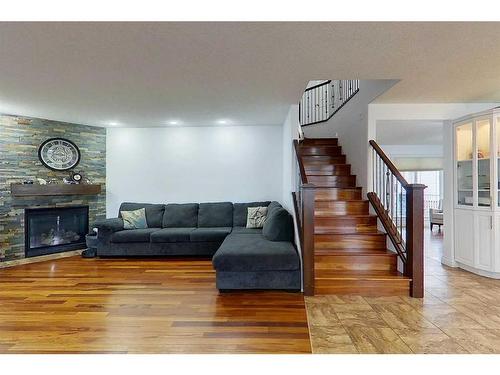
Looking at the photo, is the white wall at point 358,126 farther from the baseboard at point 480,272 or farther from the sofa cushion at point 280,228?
the baseboard at point 480,272

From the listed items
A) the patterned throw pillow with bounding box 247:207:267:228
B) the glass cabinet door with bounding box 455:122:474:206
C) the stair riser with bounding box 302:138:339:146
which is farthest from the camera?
the stair riser with bounding box 302:138:339:146

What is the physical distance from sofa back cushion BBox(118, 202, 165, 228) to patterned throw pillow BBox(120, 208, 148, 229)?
0.30ft

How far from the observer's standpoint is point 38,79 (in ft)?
10.7

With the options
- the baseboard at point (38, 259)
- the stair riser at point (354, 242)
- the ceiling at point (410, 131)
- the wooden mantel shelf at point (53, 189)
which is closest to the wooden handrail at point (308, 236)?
the stair riser at point (354, 242)

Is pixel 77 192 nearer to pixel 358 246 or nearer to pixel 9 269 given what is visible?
pixel 9 269

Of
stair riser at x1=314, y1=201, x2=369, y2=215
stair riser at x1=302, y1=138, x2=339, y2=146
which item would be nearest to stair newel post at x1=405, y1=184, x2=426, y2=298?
stair riser at x1=314, y1=201, x2=369, y2=215

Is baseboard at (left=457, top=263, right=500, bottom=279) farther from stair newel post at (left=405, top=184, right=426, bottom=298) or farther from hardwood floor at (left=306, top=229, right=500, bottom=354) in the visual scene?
stair newel post at (left=405, top=184, right=426, bottom=298)

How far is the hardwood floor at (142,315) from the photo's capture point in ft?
7.61

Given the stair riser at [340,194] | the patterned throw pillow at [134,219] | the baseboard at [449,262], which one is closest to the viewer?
the baseboard at [449,262]

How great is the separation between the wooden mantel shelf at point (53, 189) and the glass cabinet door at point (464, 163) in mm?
6077

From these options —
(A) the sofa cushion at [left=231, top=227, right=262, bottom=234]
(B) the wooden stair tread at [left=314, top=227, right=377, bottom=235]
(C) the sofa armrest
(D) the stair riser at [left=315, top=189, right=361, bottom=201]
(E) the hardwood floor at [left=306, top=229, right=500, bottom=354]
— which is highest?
(D) the stair riser at [left=315, top=189, right=361, bottom=201]

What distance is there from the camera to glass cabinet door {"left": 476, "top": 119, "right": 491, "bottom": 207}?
3977 mm

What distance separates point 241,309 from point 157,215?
3.27m

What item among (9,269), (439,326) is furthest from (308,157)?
(9,269)
